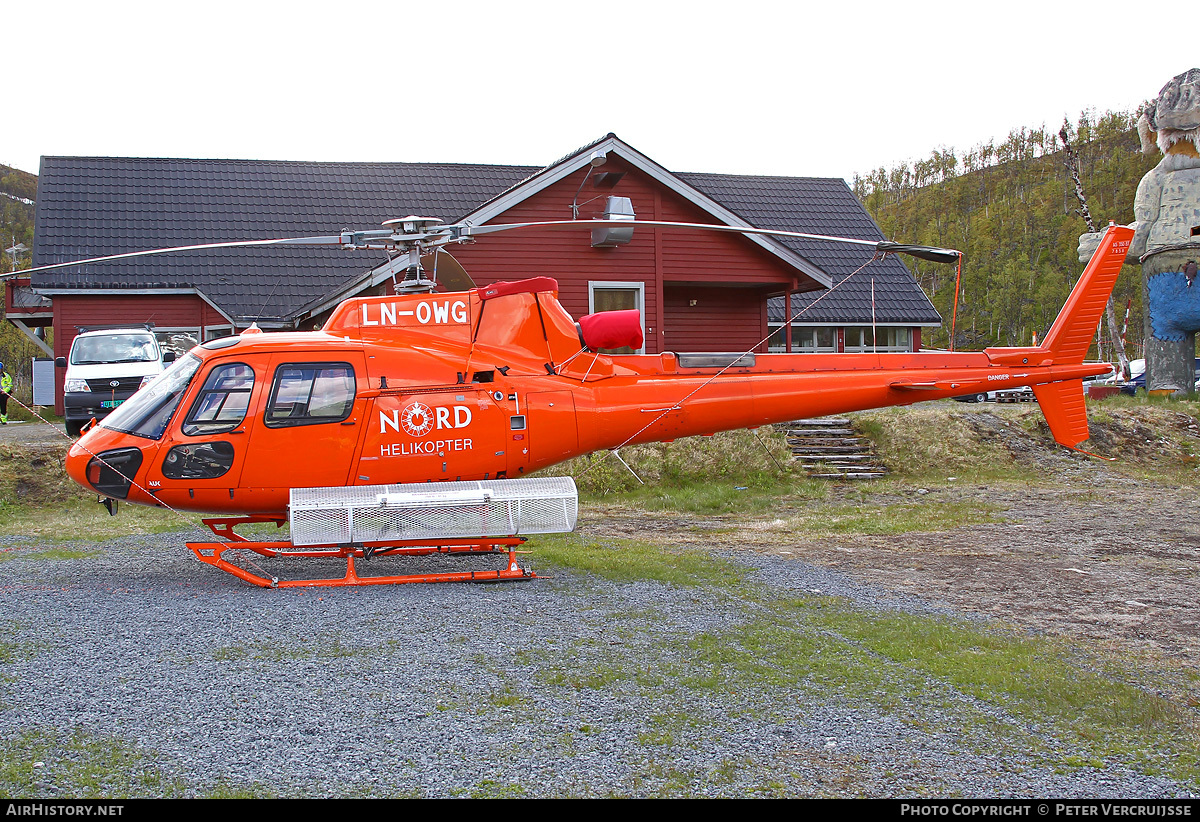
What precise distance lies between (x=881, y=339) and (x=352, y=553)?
21594mm

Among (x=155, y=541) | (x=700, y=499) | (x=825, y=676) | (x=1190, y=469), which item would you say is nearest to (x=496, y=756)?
(x=825, y=676)

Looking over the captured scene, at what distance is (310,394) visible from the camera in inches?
327

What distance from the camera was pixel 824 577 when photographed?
8461 mm

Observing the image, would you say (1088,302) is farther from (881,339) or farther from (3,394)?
(3,394)

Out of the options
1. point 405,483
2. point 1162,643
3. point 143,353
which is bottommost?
point 1162,643

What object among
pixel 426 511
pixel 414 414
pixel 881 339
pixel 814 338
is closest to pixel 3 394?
pixel 414 414

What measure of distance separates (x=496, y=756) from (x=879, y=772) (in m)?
1.80

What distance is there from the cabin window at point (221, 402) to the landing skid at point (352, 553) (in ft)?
3.28

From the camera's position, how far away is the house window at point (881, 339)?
1035 inches

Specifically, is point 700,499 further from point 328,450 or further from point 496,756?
point 496,756

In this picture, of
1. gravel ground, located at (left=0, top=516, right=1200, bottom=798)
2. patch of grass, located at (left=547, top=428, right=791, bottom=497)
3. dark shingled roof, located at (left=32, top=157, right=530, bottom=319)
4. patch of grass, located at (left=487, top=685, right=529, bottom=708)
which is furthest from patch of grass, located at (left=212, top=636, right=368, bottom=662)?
dark shingled roof, located at (left=32, top=157, right=530, bottom=319)

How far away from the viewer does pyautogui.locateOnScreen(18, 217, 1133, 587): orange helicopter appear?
8117mm

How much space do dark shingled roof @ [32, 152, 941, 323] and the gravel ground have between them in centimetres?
1526

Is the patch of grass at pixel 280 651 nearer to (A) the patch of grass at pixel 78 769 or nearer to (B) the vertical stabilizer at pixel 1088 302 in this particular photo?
(A) the patch of grass at pixel 78 769
